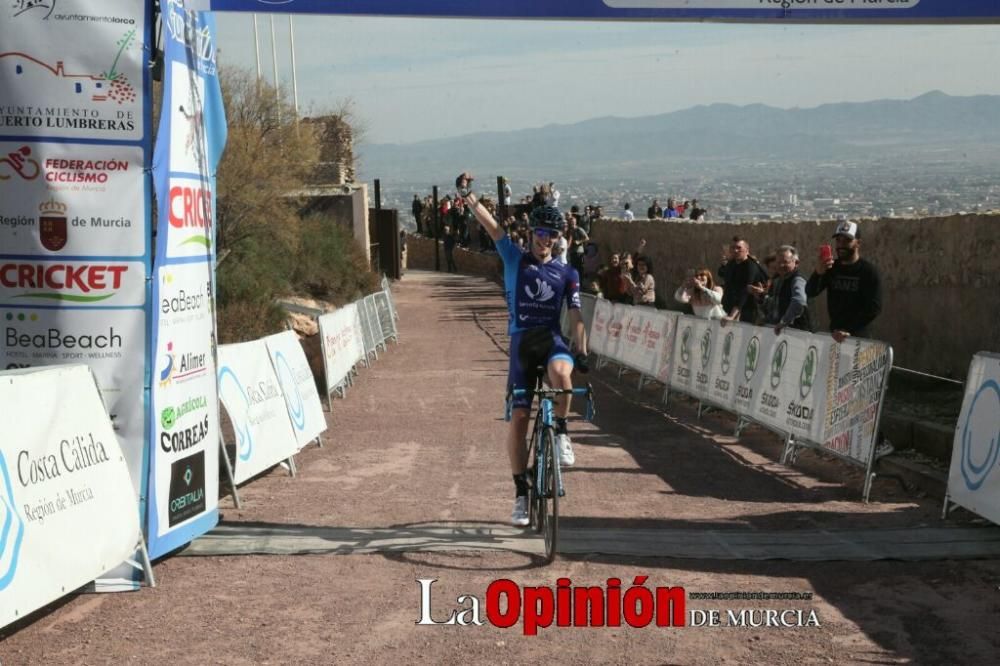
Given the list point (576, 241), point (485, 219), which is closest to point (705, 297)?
point (485, 219)

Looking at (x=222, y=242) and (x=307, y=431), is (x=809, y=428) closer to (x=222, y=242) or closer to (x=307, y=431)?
(x=307, y=431)

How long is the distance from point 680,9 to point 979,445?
12.2 ft

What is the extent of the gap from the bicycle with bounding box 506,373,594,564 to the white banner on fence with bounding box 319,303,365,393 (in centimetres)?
856

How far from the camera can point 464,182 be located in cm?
911

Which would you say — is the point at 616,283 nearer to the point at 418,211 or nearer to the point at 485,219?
the point at 485,219

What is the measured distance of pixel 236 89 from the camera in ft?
112

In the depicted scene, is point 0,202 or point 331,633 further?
point 0,202

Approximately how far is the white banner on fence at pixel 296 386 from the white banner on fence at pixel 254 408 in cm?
21

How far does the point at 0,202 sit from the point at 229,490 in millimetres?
3867

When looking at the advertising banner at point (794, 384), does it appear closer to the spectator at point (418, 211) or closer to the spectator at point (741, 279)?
the spectator at point (741, 279)

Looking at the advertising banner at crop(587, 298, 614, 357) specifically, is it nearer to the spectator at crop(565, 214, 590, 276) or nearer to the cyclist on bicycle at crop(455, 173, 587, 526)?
the spectator at crop(565, 214, 590, 276)

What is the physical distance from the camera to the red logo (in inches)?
287

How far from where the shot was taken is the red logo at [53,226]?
729 cm

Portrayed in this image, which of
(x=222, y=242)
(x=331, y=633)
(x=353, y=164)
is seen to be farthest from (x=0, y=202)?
(x=353, y=164)
